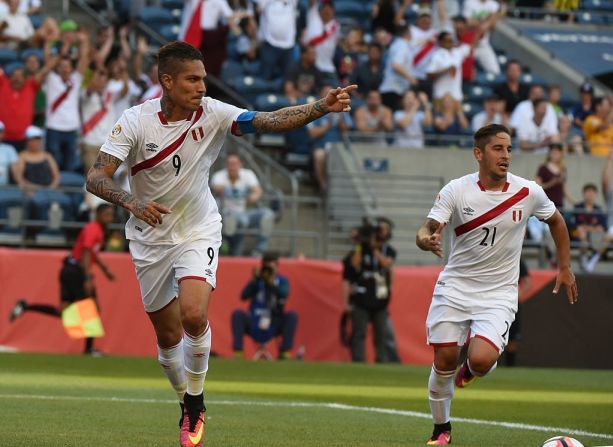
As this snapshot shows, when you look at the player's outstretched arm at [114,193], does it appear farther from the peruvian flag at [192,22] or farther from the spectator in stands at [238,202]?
the peruvian flag at [192,22]

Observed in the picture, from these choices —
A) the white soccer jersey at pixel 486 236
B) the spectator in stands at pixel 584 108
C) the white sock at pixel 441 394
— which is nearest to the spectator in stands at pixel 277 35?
the spectator in stands at pixel 584 108

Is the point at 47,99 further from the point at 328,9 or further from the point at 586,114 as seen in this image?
the point at 586,114

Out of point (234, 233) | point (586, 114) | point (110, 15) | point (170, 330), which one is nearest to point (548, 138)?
point (586, 114)

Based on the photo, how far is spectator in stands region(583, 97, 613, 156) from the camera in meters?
27.0

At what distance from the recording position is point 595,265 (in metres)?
24.7

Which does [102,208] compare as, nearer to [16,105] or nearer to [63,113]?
[63,113]

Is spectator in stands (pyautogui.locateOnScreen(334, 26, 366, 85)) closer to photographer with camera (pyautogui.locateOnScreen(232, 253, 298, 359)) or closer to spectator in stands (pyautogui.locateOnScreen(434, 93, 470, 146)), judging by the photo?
spectator in stands (pyautogui.locateOnScreen(434, 93, 470, 146))

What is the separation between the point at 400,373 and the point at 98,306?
5.07 meters

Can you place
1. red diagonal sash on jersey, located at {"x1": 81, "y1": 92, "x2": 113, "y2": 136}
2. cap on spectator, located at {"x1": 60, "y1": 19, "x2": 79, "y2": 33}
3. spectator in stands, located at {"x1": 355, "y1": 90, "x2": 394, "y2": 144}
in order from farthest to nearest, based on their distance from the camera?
1. spectator in stands, located at {"x1": 355, "y1": 90, "x2": 394, "y2": 144}
2. cap on spectator, located at {"x1": 60, "y1": 19, "x2": 79, "y2": 33}
3. red diagonal sash on jersey, located at {"x1": 81, "y1": 92, "x2": 113, "y2": 136}

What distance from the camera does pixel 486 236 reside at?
10.7m

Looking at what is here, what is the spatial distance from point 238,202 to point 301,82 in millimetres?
3947

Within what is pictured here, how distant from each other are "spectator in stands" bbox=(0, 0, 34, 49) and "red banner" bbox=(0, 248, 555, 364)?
4.77 metres

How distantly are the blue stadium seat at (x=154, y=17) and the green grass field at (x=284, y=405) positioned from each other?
9.58m

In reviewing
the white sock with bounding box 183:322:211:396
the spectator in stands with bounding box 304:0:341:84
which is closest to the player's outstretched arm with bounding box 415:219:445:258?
the white sock with bounding box 183:322:211:396
